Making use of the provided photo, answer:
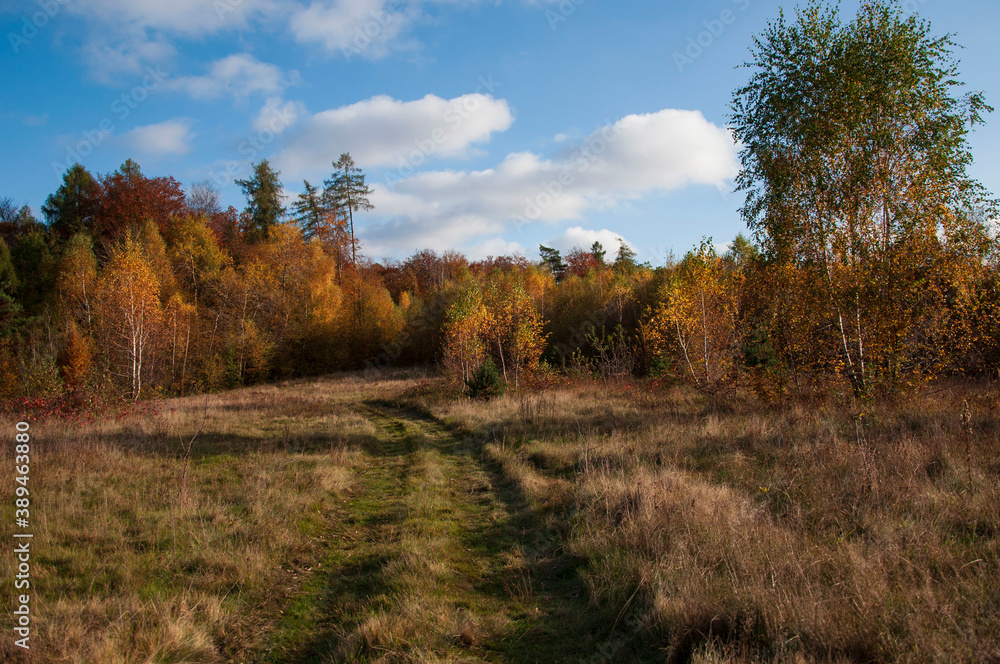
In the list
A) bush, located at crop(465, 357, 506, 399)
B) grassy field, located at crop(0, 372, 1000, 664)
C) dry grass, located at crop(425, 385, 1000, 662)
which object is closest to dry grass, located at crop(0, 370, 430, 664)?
grassy field, located at crop(0, 372, 1000, 664)

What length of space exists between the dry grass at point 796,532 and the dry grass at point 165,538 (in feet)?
10.3

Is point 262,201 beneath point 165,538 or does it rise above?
above

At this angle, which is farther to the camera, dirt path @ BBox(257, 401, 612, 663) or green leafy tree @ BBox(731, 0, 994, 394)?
green leafy tree @ BBox(731, 0, 994, 394)

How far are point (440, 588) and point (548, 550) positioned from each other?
1.48 m

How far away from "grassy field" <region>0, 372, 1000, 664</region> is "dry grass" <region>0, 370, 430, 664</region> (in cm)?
3

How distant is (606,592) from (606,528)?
1.09 m

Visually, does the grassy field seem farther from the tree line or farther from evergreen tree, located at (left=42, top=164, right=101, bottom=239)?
evergreen tree, located at (left=42, top=164, right=101, bottom=239)

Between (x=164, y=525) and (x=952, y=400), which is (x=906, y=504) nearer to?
(x=952, y=400)

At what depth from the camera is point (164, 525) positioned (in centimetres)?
555

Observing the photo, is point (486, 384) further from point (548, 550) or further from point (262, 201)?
point (262, 201)

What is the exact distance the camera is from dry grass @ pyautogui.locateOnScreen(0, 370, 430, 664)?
11.4 ft

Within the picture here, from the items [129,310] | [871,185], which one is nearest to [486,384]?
[871,185]

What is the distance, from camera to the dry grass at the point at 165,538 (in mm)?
3463

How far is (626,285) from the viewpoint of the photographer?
35.8 metres
